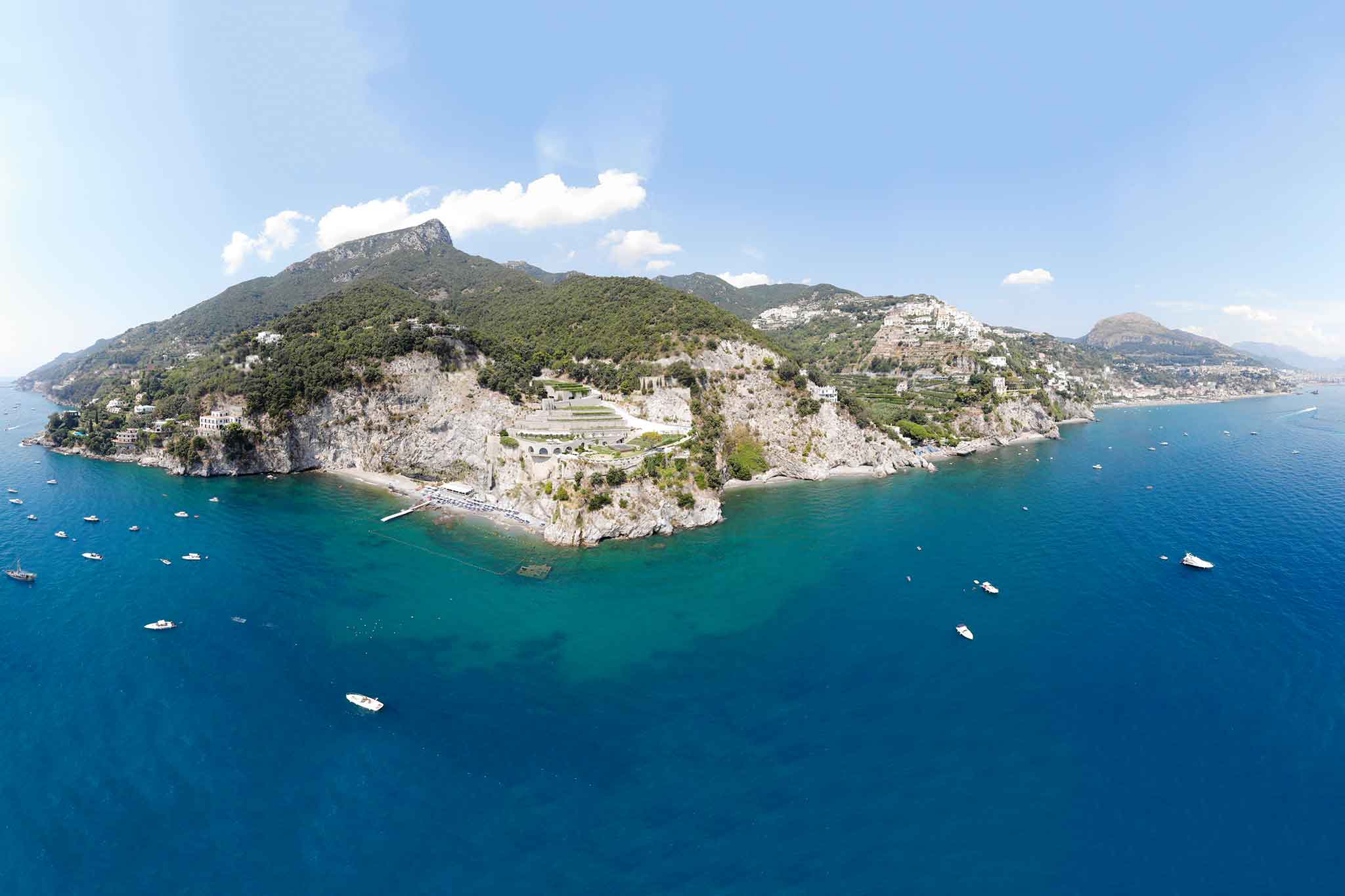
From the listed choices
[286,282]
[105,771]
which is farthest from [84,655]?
[286,282]

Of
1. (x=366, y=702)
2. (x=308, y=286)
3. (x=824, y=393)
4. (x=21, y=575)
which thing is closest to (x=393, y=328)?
(x=21, y=575)

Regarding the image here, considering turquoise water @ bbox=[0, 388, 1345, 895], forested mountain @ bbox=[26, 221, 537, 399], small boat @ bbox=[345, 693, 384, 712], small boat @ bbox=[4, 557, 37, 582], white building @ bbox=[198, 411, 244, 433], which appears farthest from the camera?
forested mountain @ bbox=[26, 221, 537, 399]

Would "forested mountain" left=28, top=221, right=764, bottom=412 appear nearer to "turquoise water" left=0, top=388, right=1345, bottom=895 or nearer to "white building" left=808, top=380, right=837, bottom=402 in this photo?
"white building" left=808, top=380, right=837, bottom=402

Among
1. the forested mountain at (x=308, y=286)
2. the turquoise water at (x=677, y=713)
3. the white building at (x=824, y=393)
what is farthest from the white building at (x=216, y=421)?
the white building at (x=824, y=393)

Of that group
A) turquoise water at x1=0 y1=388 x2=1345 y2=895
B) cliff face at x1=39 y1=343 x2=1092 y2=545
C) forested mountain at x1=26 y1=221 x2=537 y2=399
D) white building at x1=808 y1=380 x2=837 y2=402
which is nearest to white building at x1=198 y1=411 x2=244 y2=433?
cliff face at x1=39 y1=343 x2=1092 y2=545

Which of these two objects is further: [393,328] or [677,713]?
[393,328]

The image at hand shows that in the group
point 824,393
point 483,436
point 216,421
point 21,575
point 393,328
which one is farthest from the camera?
point 393,328

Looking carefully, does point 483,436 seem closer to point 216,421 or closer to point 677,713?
point 216,421
